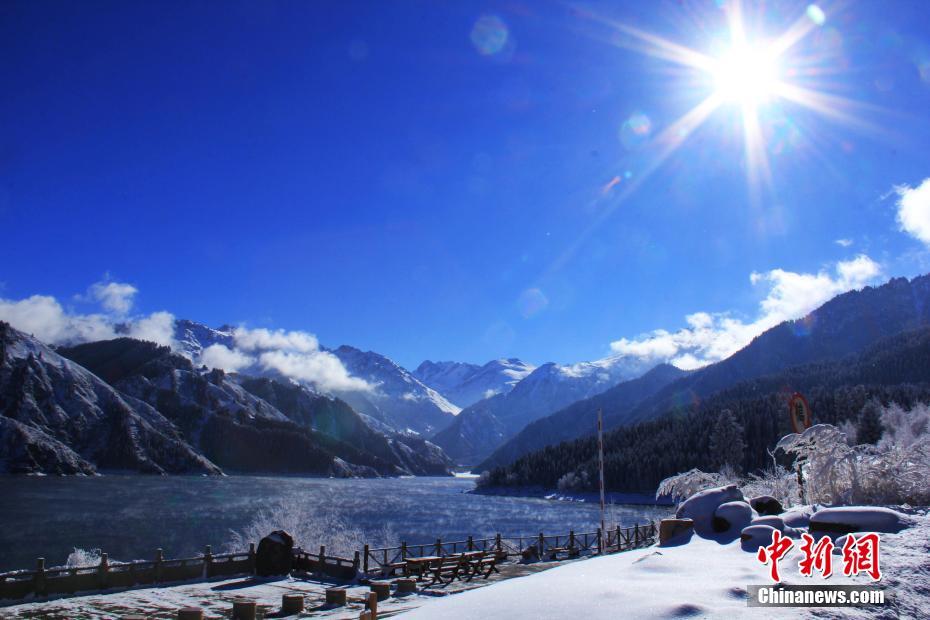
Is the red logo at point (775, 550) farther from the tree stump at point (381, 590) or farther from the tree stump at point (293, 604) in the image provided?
the tree stump at point (293, 604)

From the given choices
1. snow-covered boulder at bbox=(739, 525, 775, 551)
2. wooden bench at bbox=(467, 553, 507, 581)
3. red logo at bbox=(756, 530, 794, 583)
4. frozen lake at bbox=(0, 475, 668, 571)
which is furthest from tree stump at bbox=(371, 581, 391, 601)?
frozen lake at bbox=(0, 475, 668, 571)

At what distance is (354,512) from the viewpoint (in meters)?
102

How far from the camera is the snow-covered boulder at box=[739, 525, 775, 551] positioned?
1236 centimetres

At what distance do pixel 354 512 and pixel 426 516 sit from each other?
12.2m

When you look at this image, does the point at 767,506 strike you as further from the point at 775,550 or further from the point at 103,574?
the point at 103,574

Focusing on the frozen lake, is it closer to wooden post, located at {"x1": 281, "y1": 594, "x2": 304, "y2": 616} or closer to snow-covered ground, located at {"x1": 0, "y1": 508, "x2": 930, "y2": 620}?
wooden post, located at {"x1": 281, "y1": 594, "x2": 304, "y2": 616}

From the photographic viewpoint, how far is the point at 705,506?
1656 cm

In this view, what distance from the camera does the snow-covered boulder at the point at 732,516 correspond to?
14871mm

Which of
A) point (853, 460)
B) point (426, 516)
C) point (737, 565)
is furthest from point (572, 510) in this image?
point (737, 565)

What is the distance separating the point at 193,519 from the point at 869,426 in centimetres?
10015

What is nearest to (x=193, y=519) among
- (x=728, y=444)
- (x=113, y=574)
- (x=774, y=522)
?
(x=113, y=574)

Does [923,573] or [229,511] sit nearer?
[923,573]

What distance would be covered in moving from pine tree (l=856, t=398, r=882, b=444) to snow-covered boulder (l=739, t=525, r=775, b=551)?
301ft

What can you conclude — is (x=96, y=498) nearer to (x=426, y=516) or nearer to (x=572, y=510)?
(x=426, y=516)
